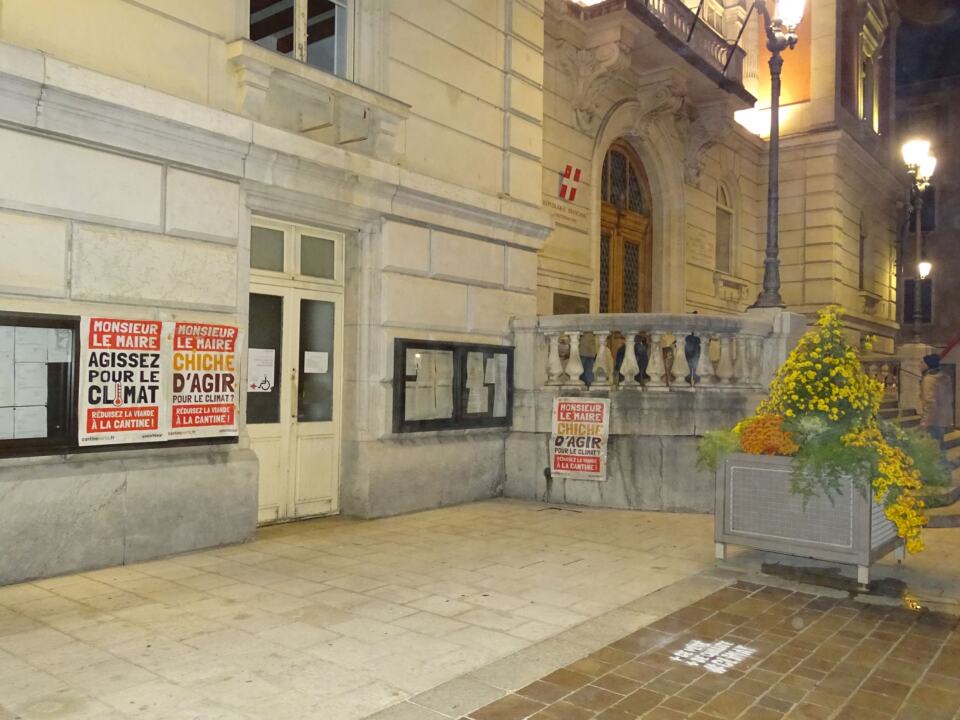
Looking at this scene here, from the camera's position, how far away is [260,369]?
27.6 ft

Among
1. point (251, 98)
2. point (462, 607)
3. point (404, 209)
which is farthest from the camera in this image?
point (404, 209)

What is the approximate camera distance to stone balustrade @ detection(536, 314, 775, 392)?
10031 mm

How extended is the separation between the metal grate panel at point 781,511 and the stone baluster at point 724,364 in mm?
3251

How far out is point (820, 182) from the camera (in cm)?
2041

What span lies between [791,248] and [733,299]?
290cm

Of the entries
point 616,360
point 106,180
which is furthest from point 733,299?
point 106,180

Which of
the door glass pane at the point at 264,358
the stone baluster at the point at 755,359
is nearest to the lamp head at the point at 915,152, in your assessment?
the stone baluster at the point at 755,359

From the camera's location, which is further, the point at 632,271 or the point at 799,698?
the point at 632,271

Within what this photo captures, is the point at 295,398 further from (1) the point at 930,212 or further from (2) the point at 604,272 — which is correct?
(1) the point at 930,212

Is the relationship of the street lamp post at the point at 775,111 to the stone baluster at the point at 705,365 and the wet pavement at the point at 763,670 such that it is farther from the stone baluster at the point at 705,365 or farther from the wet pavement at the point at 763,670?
the wet pavement at the point at 763,670

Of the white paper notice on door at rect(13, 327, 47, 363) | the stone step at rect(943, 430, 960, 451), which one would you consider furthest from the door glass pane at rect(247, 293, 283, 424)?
the stone step at rect(943, 430, 960, 451)

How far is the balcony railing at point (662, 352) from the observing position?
10.0 metres

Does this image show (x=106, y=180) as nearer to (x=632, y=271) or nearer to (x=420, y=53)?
(x=420, y=53)

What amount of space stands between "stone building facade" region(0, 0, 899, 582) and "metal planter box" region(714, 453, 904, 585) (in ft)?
9.27
